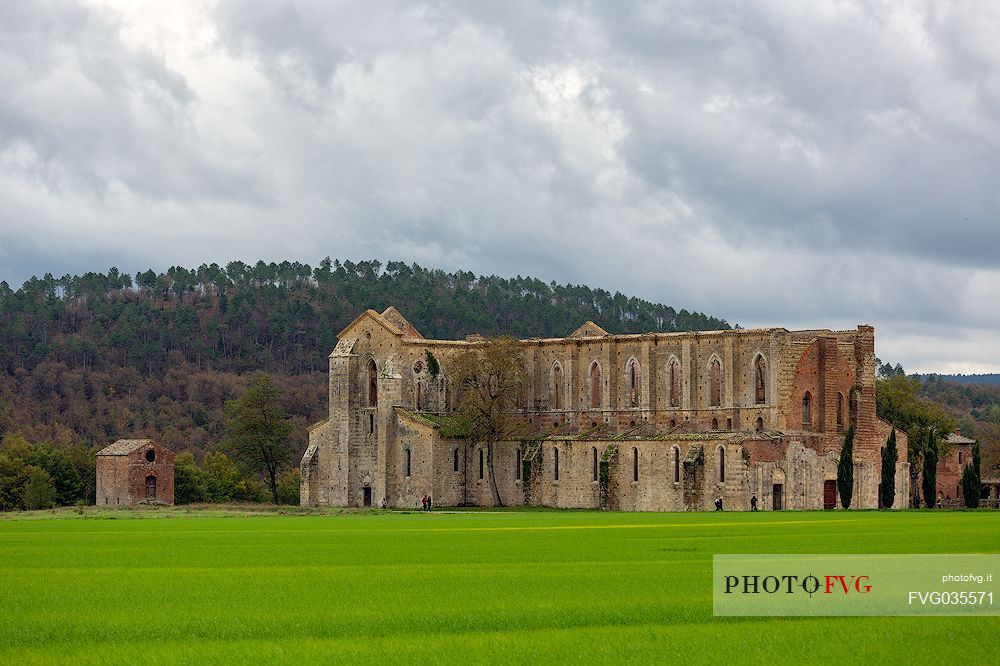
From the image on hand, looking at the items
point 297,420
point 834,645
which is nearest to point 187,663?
point 834,645

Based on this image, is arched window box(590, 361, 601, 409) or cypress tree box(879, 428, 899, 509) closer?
cypress tree box(879, 428, 899, 509)

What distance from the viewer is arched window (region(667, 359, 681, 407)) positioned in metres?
87.2

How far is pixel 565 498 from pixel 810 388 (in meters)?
14.6

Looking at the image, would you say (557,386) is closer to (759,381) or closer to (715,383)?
(715,383)

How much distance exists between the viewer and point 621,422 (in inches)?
3524

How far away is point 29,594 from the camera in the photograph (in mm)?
29125

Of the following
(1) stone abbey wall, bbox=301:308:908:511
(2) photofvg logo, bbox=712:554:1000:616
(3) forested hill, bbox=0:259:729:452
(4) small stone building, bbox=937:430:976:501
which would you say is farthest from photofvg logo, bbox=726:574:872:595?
(3) forested hill, bbox=0:259:729:452

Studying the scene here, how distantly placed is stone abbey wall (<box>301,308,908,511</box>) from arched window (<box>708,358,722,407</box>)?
0.08m

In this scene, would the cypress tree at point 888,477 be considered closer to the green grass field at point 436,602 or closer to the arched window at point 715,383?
the arched window at point 715,383

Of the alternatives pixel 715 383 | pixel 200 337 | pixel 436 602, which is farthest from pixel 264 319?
pixel 436 602

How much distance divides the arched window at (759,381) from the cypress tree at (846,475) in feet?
18.4

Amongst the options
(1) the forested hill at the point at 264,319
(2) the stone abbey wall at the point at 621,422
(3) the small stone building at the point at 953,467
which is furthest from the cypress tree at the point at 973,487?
(1) the forested hill at the point at 264,319

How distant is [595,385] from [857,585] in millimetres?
63863

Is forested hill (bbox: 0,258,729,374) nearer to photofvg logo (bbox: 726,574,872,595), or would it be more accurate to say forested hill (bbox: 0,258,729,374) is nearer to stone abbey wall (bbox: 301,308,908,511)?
stone abbey wall (bbox: 301,308,908,511)
